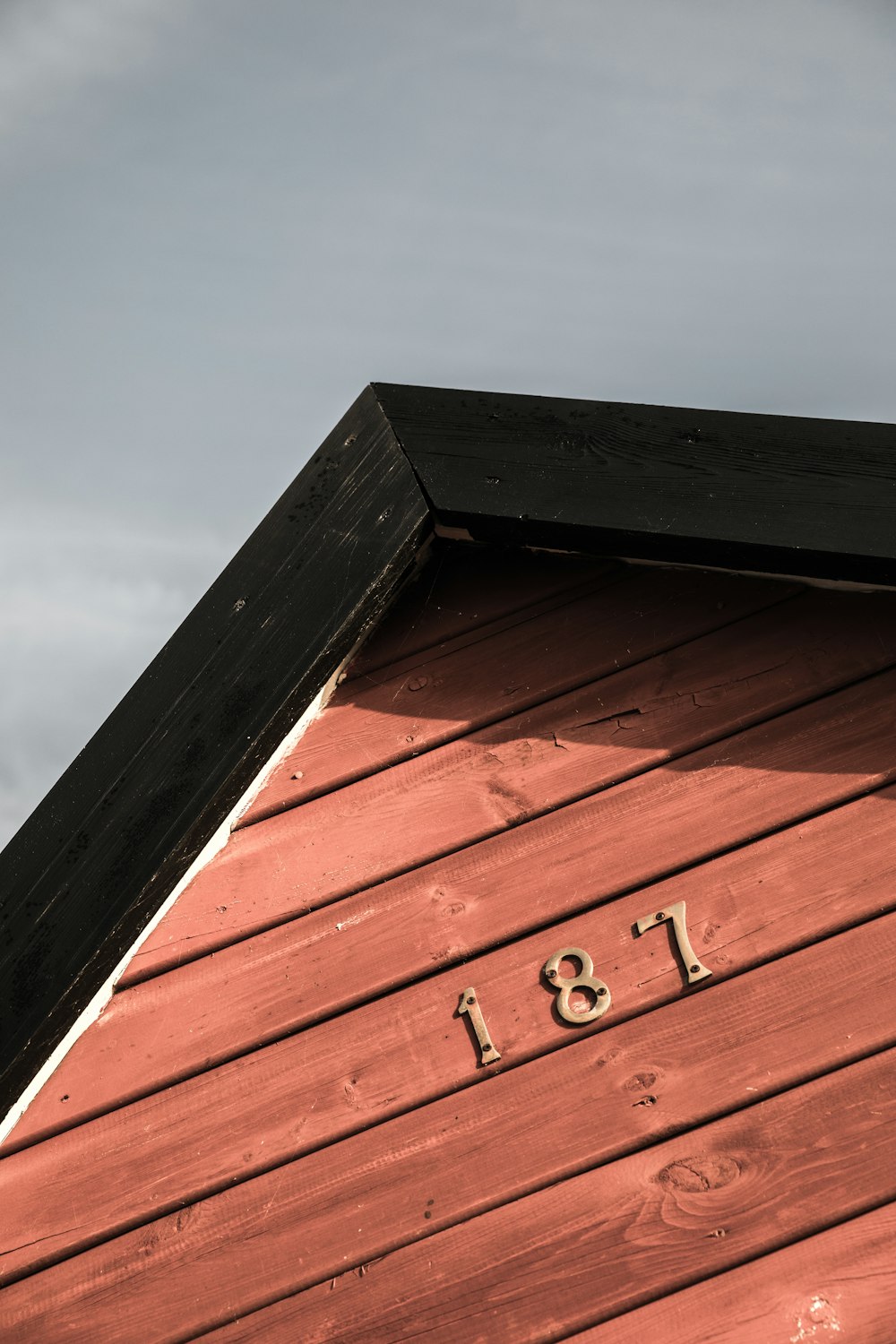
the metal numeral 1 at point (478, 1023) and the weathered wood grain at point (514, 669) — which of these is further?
the weathered wood grain at point (514, 669)

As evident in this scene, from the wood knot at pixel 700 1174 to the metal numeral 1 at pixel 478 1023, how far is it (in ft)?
1.00

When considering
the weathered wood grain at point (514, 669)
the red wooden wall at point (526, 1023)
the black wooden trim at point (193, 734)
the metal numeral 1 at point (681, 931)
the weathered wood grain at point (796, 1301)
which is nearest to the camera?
the weathered wood grain at point (796, 1301)

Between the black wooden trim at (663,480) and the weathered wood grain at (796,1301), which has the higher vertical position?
the black wooden trim at (663,480)

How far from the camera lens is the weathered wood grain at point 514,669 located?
6.39 ft

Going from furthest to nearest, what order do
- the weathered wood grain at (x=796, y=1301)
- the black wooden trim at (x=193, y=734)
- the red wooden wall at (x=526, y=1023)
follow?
1. the black wooden trim at (x=193, y=734)
2. the red wooden wall at (x=526, y=1023)
3. the weathered wood grain at (x=796, y=1301)

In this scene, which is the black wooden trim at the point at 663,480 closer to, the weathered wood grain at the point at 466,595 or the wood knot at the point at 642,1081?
the weathered wood grain at the point at 466,595

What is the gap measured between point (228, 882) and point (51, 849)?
32 cm

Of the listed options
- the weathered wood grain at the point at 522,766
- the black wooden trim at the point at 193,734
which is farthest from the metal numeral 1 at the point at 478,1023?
the black wooden trim at the point at 193,734

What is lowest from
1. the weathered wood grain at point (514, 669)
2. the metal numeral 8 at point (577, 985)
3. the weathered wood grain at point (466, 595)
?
the metal numeral 8 at point (577, 985)

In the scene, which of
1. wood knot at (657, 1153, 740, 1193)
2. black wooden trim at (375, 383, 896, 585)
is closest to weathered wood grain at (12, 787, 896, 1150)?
wood knot at (657, 1153, 740, 1193)

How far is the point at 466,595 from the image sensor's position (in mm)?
2080

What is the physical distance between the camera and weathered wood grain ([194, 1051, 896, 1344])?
1.47m

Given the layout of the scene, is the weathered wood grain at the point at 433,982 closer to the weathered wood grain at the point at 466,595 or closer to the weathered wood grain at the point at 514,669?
the weathered wood grain at the point at 514,669

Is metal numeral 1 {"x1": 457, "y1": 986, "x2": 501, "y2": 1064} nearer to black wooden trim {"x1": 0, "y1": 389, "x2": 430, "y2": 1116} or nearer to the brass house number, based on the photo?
the brass house number
